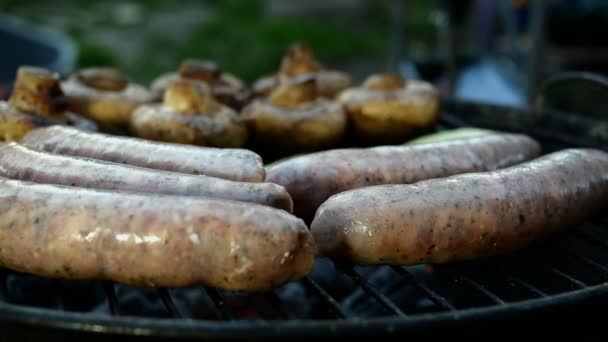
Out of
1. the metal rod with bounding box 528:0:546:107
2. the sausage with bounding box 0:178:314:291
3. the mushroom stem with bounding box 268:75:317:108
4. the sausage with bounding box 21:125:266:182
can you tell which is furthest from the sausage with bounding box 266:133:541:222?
the metal rod with bounding box 528:0:546:107

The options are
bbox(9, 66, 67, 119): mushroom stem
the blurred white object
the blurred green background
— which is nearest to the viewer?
bbox(9, 66, 67, 119): mushroom stem

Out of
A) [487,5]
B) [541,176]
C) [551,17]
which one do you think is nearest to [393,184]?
[541,176]

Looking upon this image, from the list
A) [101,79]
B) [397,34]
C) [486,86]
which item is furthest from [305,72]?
[486,86]

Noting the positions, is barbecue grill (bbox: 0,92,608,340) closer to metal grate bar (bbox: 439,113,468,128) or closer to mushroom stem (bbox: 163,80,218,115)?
metal grate bar (bbox: 439,113,468,128)

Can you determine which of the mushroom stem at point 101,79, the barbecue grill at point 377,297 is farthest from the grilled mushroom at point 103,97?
the barbecue grill at point 377,297

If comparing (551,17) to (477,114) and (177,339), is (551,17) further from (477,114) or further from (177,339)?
(177,339)
